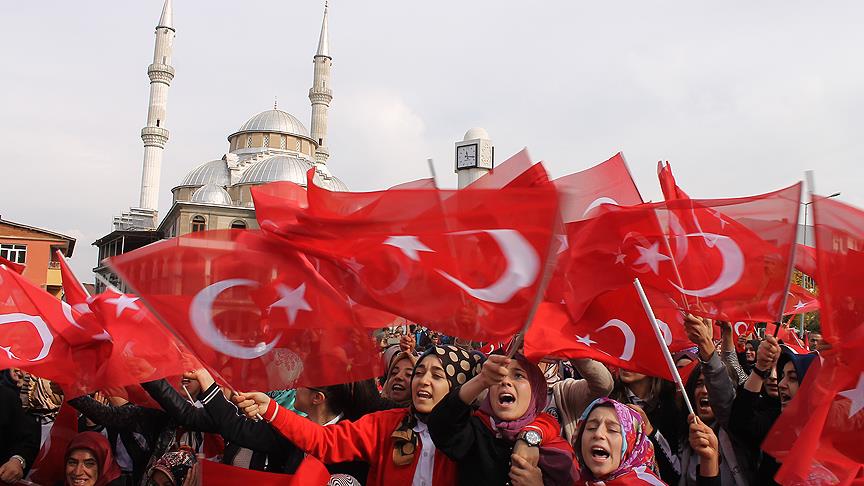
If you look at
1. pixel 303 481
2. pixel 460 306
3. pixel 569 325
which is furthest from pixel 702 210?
pixel 303 481

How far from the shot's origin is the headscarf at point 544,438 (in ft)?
8.66

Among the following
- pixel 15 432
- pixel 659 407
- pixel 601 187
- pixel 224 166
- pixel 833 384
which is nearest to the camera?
pixel 833 384

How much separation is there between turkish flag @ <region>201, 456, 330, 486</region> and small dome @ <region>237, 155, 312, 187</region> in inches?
1805

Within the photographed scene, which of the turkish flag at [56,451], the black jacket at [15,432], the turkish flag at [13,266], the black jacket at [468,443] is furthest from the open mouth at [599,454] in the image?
the turkish flag at [13,266]

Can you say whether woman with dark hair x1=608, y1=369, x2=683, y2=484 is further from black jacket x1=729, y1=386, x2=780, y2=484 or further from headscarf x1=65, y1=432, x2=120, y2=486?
headscarf x1=65, y1=432, x2=120, y2=486

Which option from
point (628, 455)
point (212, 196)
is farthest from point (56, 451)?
point (212, 196)

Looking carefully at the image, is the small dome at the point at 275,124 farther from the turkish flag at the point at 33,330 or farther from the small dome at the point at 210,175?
the turkish flag at the point at 33,330

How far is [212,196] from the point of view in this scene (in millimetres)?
46594

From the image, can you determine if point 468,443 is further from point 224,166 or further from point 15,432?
point 224,166

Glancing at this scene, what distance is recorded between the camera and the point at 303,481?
2.86m

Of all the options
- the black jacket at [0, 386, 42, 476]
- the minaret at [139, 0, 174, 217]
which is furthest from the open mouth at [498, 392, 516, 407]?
the minaret at [139, 0, 174, 217]

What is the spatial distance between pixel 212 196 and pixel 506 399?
4607 centimetres

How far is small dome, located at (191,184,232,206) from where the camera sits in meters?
46.2

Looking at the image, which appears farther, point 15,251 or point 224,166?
point 224,166
